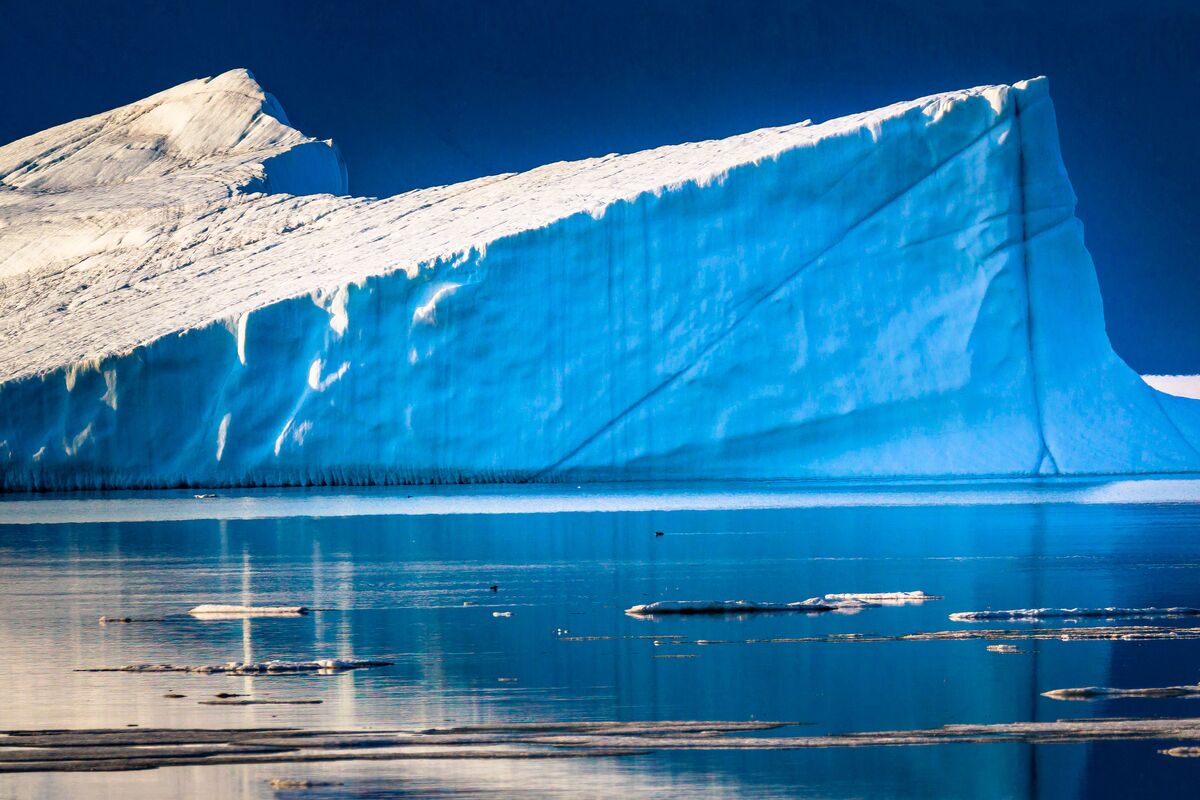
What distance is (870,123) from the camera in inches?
818

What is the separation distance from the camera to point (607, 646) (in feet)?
22.6

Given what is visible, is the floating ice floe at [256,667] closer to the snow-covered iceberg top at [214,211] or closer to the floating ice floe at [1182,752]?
the floating ice floe at [1182,752]

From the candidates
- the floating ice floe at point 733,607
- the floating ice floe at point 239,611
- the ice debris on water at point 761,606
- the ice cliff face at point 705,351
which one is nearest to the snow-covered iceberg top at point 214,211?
the ice cliff face at point 705,351

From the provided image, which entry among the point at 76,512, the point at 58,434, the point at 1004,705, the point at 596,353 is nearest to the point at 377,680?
the point at 1004,705

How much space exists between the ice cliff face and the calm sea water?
6.09 metres

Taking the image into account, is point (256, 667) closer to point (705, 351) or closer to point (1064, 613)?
point (1064, 613)

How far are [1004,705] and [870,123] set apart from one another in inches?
633

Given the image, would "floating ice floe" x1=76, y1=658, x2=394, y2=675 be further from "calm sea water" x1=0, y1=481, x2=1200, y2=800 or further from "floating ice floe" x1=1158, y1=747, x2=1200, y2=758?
"floating ice floe" x1=1158, y1=747, x2=1200, y2=758

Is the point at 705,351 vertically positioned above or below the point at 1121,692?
above

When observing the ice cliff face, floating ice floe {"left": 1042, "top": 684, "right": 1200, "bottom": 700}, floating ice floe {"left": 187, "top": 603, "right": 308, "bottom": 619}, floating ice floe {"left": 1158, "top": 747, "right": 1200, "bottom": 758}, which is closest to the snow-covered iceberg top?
the ice cliff face

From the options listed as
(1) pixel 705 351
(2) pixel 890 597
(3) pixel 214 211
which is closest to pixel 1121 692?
(2) pixel 890 597

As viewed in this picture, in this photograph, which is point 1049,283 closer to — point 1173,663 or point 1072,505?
point 1072,505

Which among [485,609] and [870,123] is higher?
[870,123]

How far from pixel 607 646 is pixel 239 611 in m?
2.18
